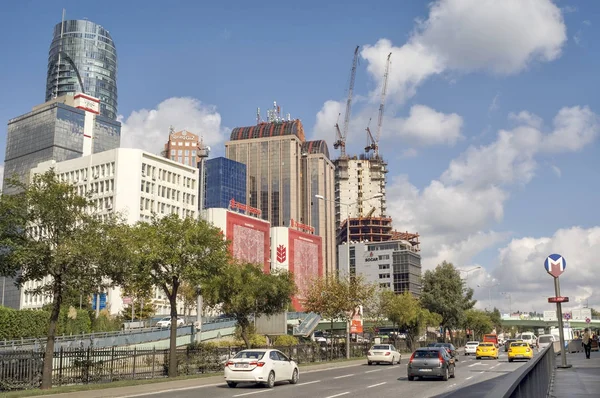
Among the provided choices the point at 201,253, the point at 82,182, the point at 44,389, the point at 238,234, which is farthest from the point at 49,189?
the point at 238,234

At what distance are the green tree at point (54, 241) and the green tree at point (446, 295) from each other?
81483mm

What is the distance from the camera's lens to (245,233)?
15438 cm

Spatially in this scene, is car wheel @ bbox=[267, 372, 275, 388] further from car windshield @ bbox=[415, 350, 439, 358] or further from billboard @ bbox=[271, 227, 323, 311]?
billboard @ bbox=[271, 227, 323, 311]

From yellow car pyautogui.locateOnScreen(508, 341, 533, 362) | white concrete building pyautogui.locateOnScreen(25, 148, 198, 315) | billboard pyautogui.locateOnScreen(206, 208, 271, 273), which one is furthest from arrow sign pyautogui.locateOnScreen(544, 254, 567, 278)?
billboard pyautogui.locateOnScreen(206, 208, 271, 273)

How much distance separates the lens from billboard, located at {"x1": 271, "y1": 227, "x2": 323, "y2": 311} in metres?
172

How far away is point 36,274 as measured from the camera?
81.5 ft

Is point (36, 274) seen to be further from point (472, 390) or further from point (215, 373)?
point (472, 390)

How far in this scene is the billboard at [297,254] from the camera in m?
172

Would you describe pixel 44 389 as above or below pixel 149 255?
below

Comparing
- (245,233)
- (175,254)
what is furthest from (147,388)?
(245,233)

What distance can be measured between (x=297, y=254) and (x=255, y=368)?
155 meters

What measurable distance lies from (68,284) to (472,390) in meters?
15.7

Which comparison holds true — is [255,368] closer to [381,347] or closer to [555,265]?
[555,265]

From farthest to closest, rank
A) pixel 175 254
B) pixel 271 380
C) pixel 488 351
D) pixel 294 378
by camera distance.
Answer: pixel 488 351
pixel 175 254
pixel 294 378
pixel 271 380
